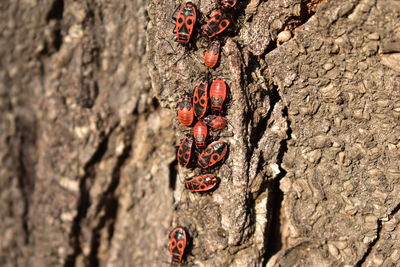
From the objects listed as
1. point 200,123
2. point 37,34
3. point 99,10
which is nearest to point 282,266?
point 200,123

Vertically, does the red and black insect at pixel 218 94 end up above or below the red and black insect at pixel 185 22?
below

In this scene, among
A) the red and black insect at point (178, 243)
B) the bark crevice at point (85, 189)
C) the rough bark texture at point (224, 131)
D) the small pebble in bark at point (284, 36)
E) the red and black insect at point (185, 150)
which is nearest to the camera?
the rough bark texture at point (224, 131)

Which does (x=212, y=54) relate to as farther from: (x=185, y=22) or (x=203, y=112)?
(x=203, y=112)

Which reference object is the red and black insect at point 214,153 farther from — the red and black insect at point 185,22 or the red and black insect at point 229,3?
the red and black insect at point 229,3

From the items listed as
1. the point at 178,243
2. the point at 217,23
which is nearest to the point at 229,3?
the point at 217,23

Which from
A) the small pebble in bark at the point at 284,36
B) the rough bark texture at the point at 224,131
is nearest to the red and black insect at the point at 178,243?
the rough bark texture at the point at 224,131

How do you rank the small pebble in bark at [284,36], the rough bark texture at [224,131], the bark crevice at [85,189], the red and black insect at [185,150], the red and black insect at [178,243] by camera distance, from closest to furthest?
the rough bark texture at [224,131]
the small pebble in bark at [284,36]
the red and black insect at [185,150]
the red and black insect at [178,243]
the bark crevice at [85,189]

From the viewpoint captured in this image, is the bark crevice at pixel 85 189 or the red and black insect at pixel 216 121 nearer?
the red and black insect at pixel 216 121

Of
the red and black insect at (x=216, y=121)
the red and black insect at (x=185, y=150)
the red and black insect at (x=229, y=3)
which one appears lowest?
the red and black insect at (x=185, y=150)
